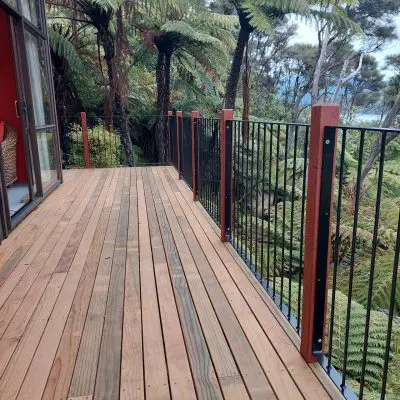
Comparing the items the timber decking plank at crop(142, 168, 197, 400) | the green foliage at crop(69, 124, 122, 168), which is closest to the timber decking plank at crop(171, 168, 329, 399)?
the timber decking plank at crop(142, 168, 197, 400)

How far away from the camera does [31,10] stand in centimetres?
403

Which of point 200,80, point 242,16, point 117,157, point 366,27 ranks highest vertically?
point 366,27

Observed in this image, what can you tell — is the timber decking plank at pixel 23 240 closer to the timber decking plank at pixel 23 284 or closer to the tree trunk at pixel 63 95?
the timber decking plank at pixel 23 284

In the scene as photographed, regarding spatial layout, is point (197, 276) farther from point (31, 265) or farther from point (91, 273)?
point (31, 265)

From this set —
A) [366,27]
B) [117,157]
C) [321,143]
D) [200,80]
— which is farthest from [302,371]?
[366,27]

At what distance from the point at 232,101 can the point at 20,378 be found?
7.11 meters

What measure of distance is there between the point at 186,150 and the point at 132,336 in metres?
3.42

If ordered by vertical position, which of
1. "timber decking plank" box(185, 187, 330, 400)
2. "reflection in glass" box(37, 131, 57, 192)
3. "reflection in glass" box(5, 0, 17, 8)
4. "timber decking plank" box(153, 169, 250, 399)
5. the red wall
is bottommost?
"timber decking plank" box(185, 187, 330, 400)

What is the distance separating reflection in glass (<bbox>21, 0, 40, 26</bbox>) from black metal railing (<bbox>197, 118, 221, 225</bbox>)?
202 centimetres

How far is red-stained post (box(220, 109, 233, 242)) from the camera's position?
271 centimetres

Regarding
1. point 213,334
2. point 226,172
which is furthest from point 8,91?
point 213,334

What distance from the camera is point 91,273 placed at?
2.31 m

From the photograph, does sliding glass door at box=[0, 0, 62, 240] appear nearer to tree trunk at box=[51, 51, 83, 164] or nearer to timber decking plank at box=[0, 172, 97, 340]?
timber decking plank at box=[0, 172, 97, 340]

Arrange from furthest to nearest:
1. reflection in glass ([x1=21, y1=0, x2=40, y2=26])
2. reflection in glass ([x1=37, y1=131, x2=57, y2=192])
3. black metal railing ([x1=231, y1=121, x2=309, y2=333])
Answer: reflection in glass ([x1=37, y1=131, x2=57, y2=192]), reflection in glass ([x1=21, y1=0, x2=40, y2=26]), black metal railing ([x1=231, y1=121, x2=309, y2=333])
